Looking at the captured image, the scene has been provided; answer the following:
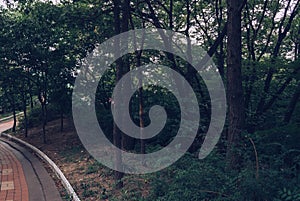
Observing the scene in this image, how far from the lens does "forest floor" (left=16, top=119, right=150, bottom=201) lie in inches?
350

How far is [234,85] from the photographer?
6.68 m

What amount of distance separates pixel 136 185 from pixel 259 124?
13.1 feet

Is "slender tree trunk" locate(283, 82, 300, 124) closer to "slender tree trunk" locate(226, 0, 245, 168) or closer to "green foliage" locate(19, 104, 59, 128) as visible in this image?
"slender tree trunk" locate(226, 0, 245, 168)

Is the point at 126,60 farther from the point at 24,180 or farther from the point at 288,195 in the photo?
the point at 288,195

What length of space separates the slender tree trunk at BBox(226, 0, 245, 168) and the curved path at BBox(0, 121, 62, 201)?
223 inches

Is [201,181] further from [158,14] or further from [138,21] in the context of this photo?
[138,21]

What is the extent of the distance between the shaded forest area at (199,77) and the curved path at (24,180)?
2.65 metres

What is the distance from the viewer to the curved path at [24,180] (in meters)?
9.52

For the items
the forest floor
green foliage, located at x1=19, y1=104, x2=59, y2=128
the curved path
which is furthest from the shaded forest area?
green foliage, located at x1=19, y1=104, x2=59, y2=128

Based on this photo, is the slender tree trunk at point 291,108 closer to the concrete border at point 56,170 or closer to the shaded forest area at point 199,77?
the shaded forest area at point 199,77

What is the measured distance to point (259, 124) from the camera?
→ 8711 millimetres

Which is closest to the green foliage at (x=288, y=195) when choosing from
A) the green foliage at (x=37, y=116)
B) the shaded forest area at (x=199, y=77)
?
the shaded forest area at (x=199, y=77)

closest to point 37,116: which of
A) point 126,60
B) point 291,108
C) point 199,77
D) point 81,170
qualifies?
point 81,170

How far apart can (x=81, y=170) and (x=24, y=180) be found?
2.13m
